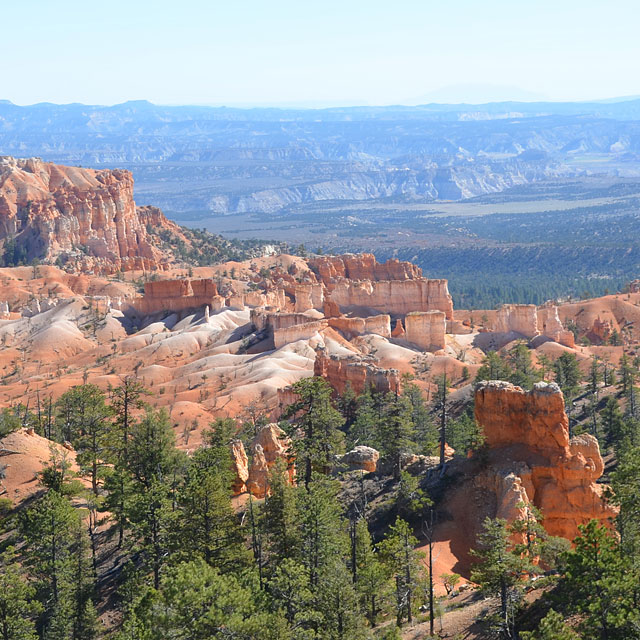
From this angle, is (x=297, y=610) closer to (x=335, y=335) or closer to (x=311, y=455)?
(x=311, y=455)

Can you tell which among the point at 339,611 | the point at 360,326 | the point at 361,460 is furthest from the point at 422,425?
the point at 360,326

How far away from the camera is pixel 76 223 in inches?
6698

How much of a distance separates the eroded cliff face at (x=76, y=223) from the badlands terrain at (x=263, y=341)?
0.31m

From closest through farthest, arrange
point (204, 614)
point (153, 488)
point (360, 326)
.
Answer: point (204, 614)
point (153, 488)
point (360, 326)

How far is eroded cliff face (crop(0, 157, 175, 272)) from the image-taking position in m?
166

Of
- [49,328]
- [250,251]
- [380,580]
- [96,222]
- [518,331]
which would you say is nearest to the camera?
[380,580]

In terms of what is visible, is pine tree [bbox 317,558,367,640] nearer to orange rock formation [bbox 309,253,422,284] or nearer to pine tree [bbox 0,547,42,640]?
pine tree [bbox 0,547,42,640]

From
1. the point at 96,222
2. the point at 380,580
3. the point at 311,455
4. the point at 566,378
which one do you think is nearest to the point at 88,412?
the point at 311,455

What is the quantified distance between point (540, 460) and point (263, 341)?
2561 inches

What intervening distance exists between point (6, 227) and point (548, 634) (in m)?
159

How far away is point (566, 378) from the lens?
81.8 m

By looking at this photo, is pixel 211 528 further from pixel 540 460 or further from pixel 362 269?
pixel 362 269

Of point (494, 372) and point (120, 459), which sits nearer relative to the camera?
point (120, 459)

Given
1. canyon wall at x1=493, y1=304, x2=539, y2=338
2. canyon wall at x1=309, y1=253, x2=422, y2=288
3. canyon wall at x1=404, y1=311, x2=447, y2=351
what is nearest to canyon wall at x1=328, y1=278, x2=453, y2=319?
canyon wall at x1=493, y1=304, x2=539, y2=338
